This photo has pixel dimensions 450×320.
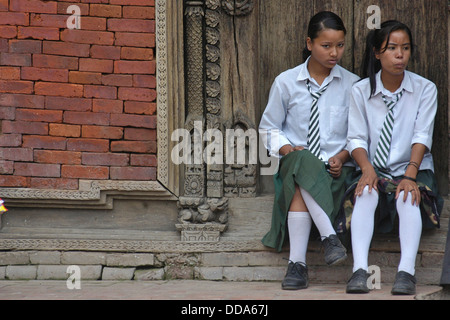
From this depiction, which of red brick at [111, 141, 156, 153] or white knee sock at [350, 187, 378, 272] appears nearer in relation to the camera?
white knee sock at [350, 187, 378, 272]

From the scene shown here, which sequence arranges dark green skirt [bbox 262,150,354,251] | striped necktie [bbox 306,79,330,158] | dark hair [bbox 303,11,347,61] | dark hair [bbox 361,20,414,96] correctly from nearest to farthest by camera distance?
dark green skirt [bbox 262,150,354,251]
dark hair [bbox 361,20,414,96]
dark hair [bbox 303,11,347,61]
striped necktie [bbox 306,79,330,158]

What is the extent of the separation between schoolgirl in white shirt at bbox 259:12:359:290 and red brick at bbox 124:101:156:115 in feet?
2.53

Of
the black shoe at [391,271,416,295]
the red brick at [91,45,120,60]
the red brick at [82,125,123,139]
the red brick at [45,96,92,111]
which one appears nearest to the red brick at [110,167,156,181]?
the red brick at [82,125,123,139]

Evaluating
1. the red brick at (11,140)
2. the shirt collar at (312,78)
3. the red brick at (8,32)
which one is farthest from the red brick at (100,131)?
the shirt collar at (312,78)

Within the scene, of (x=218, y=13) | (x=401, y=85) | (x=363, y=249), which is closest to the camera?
(x=363, y=249)

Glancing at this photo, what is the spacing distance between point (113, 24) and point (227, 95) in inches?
36.9

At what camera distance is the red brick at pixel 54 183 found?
587 cm

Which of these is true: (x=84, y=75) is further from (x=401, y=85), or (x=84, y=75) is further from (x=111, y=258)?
(x=401, y=85)

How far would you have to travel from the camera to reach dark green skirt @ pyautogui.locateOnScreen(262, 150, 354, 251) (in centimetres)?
529

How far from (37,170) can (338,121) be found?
2101mm

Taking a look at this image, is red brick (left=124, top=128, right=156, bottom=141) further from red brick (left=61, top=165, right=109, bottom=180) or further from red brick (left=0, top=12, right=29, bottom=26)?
red brick (left=0, top=12, right=29, bottom=26)

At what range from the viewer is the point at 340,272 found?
562 centimetres

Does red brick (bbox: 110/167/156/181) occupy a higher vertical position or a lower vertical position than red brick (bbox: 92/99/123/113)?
lower

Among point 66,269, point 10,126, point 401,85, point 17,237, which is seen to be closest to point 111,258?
point 66,269
